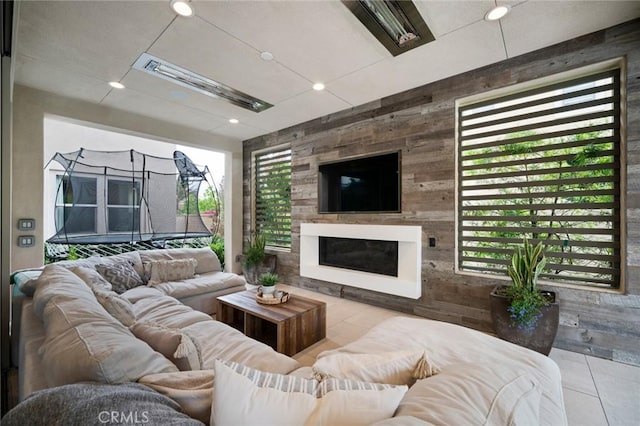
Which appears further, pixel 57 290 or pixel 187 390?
pixel 57 290

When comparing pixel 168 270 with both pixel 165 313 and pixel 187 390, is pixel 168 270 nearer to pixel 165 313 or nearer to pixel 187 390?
pixel 165 313

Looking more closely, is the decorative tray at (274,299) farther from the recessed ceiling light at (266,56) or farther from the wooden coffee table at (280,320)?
the recessed ceiling light at (266,56)

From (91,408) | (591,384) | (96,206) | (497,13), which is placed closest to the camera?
(91,408)

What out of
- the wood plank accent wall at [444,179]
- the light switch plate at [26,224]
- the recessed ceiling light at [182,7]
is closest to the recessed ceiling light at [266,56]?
the recessed ceiling light at [182,7]

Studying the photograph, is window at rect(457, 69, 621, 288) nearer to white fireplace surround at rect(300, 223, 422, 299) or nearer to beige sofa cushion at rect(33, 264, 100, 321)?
white fireplace surround at rect(300, 223, 422, 299)

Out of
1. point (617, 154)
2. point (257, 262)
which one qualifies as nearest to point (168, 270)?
point (257, 262)

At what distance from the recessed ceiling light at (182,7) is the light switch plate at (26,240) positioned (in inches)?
120

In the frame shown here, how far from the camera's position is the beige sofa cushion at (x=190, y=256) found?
324 cm

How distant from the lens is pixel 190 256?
3.54 meters

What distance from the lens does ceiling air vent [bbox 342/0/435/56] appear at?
186 cm

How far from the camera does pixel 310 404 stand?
72 centimetres

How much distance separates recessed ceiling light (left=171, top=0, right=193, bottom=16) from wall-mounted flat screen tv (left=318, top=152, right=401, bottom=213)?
242cm

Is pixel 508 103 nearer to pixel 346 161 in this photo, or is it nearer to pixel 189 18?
pixel 346 161

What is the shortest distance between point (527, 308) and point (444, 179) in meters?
1.44
